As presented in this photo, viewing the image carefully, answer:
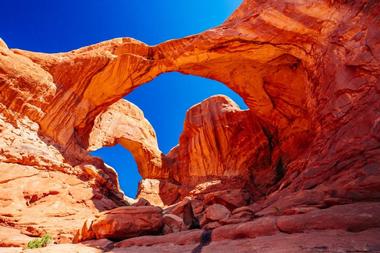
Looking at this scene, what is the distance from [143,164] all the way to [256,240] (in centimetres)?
2694

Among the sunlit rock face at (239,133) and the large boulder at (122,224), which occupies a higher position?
the sunlit rock face at (239,133)

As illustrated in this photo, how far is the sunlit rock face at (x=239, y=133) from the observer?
29.6 ft

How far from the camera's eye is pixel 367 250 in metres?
5.36

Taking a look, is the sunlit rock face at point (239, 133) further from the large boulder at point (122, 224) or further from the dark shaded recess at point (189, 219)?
the large boulder at point (122, 224)

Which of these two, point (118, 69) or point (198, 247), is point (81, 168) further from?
point (198, 247)

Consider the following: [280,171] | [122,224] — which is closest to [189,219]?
[122,224]

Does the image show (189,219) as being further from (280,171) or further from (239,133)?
(239,133)

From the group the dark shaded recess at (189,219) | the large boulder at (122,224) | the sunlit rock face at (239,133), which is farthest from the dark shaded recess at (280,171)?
the large boulder at (122,224)

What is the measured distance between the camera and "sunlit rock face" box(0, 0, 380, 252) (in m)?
9.03

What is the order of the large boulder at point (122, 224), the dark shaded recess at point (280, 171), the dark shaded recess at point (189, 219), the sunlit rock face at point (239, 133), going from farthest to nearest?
the dark shaded recess at point (280, 171) < the dark shaded recess at point (189, 219) < the large boulder at point (122, 224) < the sunlit rock face at point (239, 133)

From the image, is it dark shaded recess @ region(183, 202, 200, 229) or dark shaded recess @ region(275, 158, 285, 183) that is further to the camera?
dark shaded recess @ region(275, 158, 285, 183)

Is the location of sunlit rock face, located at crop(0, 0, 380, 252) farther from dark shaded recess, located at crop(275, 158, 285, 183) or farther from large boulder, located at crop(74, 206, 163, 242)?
large boulder, located at crop(74, 206, 163, 242)

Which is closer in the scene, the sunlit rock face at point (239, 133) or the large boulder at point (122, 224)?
the sunlit rock face at point (239, 133)

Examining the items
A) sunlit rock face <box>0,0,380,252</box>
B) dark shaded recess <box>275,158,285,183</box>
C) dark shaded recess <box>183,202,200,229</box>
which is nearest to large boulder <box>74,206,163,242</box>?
sunlit rock face <box>0,0,380,252</box>
